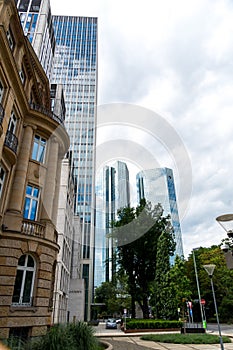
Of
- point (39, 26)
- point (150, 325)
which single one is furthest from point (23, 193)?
point (39, 26)

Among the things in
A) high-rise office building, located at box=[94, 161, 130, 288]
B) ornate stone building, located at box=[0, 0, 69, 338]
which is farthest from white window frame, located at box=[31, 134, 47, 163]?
high-rise office building, located at box=[94, 161, 130, 288]

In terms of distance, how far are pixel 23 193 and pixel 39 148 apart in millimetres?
3768

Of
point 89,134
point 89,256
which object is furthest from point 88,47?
point 89,256

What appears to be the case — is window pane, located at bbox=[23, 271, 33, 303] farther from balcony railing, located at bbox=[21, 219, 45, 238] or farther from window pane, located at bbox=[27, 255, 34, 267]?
balcony railing, located at bbox=[21, 219, 45, 238]

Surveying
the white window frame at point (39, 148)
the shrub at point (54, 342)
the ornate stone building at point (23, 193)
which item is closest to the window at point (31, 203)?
the ornate stone building at point (23, 193)

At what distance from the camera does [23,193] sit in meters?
14.9

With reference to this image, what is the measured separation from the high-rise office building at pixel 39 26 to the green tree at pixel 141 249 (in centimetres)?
2585

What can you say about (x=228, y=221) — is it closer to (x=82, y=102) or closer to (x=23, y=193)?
(x=23, y=193)

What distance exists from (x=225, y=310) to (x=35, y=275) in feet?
135

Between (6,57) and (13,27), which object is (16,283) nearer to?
(6,57)

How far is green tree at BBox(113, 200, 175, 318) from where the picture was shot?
120 ft

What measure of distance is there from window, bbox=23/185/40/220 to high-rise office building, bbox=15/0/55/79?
25532 mm

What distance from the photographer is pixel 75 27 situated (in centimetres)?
10531

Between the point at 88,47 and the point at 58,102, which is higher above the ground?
the point at 88,47
